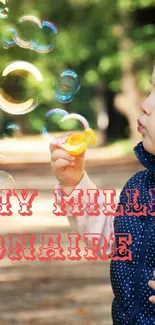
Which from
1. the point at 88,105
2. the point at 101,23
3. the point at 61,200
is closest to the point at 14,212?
the point at 61,200

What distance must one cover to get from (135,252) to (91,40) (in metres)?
17.6

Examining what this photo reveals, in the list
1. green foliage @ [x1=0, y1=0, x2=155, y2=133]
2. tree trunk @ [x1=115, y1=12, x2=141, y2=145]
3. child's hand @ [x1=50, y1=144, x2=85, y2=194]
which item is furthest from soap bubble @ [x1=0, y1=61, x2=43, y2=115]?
tree trunk @ [x1=115, y1=12, x2=141, y2=145]

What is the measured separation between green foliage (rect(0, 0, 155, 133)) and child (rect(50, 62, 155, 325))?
13742mm

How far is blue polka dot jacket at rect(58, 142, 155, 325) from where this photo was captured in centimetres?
266

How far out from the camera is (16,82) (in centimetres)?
427

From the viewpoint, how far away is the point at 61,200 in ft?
8.98

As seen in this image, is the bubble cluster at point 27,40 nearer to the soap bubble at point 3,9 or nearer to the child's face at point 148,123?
the soap bubble at point 3,9

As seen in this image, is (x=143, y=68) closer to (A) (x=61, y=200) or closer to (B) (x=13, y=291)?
(B) (x=13, y=291)

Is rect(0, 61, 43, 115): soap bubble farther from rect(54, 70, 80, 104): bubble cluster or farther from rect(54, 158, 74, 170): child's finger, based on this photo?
rect(54, 158, 74, 170): child's finger

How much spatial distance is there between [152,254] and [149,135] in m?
0.31

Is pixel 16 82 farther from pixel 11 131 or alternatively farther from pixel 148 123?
pixel 148 123

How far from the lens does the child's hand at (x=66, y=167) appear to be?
2600mm

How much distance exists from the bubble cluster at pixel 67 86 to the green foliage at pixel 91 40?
12588mm

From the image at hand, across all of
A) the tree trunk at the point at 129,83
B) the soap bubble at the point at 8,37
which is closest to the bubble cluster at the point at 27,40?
the soap bubble at the point at 8,37
